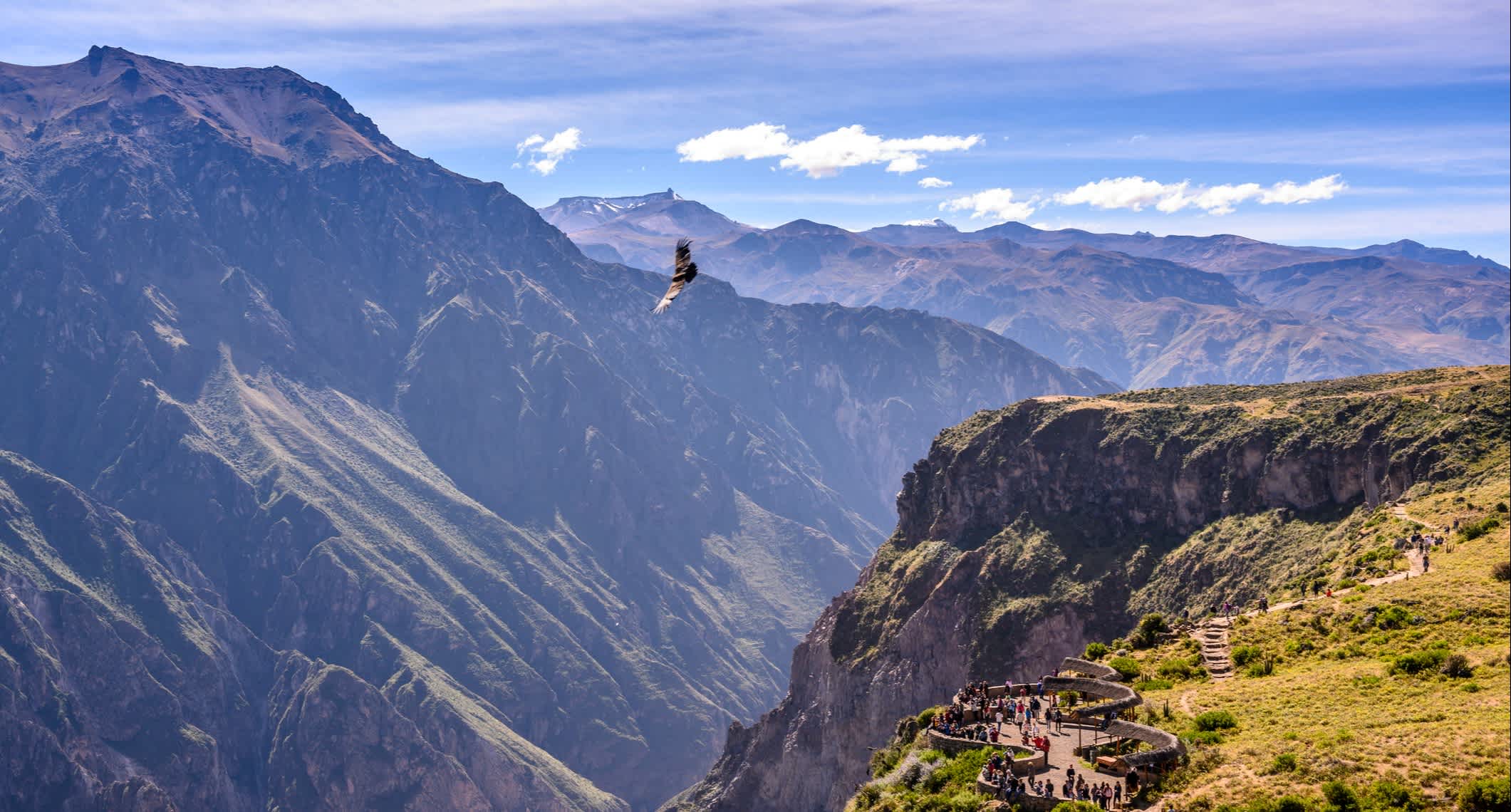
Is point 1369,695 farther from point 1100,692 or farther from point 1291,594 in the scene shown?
point 1291,594

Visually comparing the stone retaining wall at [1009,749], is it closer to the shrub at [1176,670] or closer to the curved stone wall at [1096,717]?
the curved stone wall at [1096,717]

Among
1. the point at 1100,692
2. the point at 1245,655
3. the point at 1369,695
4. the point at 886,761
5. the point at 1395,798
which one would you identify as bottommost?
the point at 886,761

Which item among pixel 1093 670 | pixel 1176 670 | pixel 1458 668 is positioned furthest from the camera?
pixel 1093 670

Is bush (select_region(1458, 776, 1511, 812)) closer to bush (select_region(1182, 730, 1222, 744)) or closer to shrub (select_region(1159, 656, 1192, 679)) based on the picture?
bush (select_region(1182, 730, 1222, 744))

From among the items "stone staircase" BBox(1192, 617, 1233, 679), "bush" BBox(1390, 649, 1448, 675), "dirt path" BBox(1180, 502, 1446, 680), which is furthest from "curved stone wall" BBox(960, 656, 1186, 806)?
"bush" BBox(1390, 649, 1448, 675)

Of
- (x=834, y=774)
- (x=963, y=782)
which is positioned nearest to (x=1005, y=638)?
(x=834, y=774)

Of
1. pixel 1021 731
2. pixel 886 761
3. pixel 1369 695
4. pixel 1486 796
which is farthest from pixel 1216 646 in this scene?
pixel 1486 796

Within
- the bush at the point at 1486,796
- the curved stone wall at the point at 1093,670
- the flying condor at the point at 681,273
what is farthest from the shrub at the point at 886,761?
the flying condor at the point at 681,273
